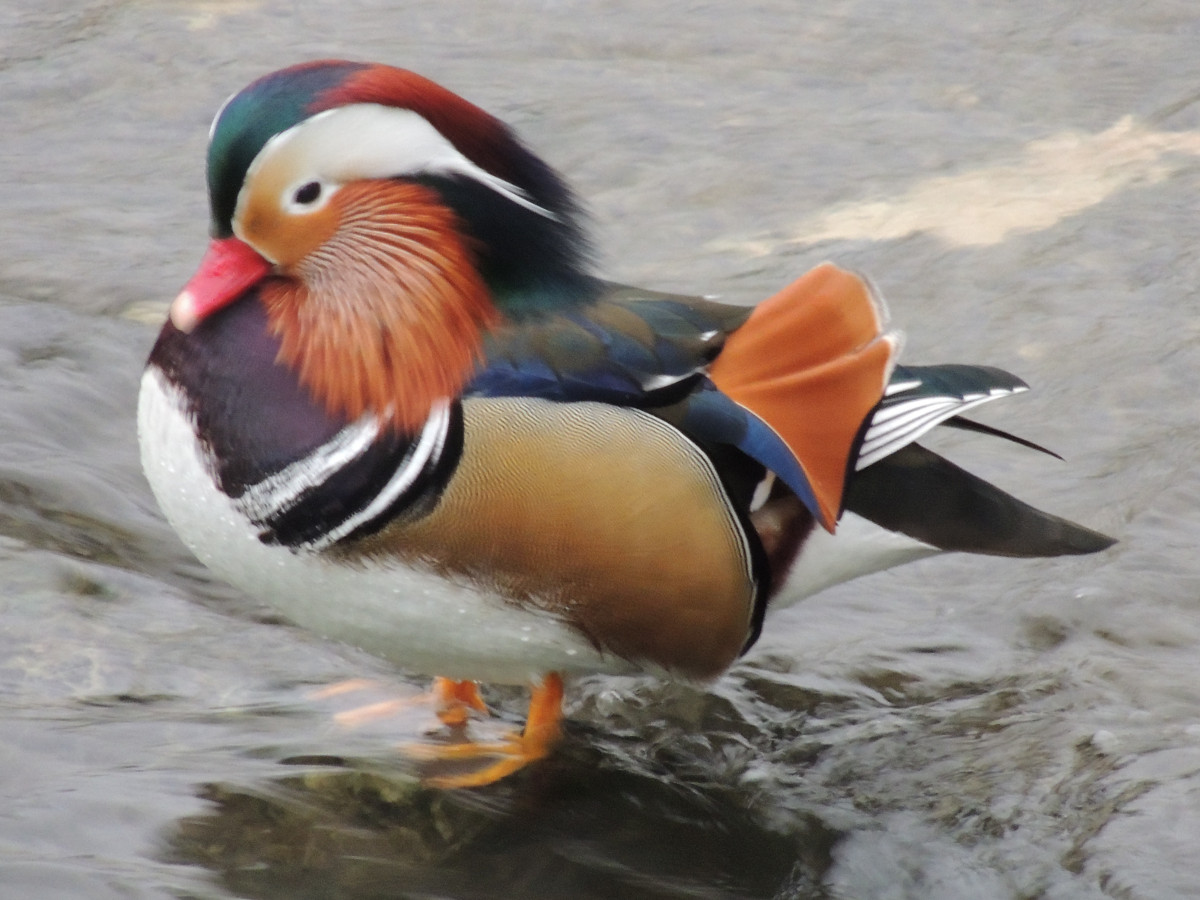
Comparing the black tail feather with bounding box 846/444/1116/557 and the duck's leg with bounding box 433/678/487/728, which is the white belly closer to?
the duck's leg with bounding box 433/678/487/728

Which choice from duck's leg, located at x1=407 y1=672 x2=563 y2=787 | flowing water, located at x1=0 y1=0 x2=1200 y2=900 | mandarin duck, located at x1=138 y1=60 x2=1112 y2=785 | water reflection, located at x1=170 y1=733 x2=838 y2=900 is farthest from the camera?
duck's leg, located at x1=407 y1=672 x2=563 y2=787

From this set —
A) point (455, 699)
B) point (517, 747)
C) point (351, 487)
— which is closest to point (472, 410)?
point (351, 487)

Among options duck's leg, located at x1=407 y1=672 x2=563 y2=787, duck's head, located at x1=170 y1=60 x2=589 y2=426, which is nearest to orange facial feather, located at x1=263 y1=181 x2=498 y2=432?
duck's head, located at x1=170 y1=60 x2=589 y2=426

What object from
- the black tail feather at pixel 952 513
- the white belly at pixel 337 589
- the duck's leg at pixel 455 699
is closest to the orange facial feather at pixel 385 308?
the white belly at pixel 337 589

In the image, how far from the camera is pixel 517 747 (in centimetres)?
344

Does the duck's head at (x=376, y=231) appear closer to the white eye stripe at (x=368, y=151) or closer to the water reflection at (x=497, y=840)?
the white eye stripe at (x=368, y=151)

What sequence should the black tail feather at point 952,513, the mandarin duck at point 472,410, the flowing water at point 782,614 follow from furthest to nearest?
the black tail feather at point 952,513, the mandarin duck at point 472,410, the flowing water at point 782,614

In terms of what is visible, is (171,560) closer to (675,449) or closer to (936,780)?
(675,449)

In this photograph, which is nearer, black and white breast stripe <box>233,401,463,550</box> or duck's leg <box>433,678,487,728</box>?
black and white breast stripe <box>233,401,463,550</box>

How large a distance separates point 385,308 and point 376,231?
5.6 inches

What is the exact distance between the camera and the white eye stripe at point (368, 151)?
3.00m

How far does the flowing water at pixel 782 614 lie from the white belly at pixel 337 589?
224mm

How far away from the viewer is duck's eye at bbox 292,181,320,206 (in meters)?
3.11

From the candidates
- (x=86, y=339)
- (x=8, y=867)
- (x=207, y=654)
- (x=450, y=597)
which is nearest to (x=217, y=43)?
(x=86, y=339)
